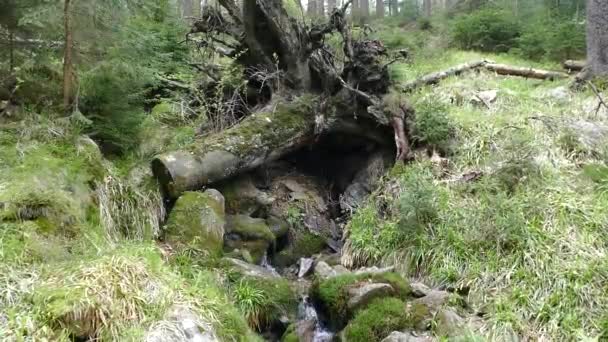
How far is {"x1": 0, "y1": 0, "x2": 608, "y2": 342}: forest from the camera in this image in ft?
13.4

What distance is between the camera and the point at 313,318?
505 cm

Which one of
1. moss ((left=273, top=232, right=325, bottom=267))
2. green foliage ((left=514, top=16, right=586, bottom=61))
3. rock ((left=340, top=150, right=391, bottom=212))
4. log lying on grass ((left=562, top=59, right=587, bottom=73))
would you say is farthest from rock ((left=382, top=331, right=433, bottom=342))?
green foliage ((left=514, top=16, right=586, bottom=61))

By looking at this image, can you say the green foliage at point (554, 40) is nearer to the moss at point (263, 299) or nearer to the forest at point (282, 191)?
the forest at point (282, 191)

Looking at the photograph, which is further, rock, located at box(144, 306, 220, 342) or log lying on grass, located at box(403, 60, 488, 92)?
log lying on grass, located at box(403, 60, 488, 92)

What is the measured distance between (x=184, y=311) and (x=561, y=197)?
13.5 feet

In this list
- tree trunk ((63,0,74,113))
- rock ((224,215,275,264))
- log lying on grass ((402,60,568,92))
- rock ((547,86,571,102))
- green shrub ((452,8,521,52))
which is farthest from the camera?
green shrub ((452,8,521,52))

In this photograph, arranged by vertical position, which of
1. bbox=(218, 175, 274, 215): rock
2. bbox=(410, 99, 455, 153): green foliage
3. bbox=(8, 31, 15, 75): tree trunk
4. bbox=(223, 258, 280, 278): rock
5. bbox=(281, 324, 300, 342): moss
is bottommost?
bbox=(281, 324, 300, 342): moss

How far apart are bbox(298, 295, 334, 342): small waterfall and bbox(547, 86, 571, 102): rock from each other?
594 cm

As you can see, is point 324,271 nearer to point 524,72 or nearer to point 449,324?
point 449,324

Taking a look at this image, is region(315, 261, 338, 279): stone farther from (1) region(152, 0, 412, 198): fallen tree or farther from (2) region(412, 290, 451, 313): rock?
(1) region(152, 0, 412, 198): fallen tree

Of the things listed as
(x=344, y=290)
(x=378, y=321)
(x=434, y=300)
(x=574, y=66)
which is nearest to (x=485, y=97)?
(x=574, y=66)

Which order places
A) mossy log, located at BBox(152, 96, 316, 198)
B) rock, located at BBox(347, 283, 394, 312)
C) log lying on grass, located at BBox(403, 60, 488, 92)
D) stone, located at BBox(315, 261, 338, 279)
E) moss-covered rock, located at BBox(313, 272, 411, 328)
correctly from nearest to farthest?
rock, located at BBox(347, 283, 394, 312) < moss-covered rock, located at BBox(313, 272, 411, 328) < stone, located at BBox(315, 261, 338, 279) < mossy log, located at BBox(152, 96, 316, 198) < log lying on grass, located at BBox(403, 60, 488, 92)

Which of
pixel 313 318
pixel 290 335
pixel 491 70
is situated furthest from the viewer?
pixel 491 70

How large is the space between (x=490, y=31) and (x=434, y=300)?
10.5 meters
